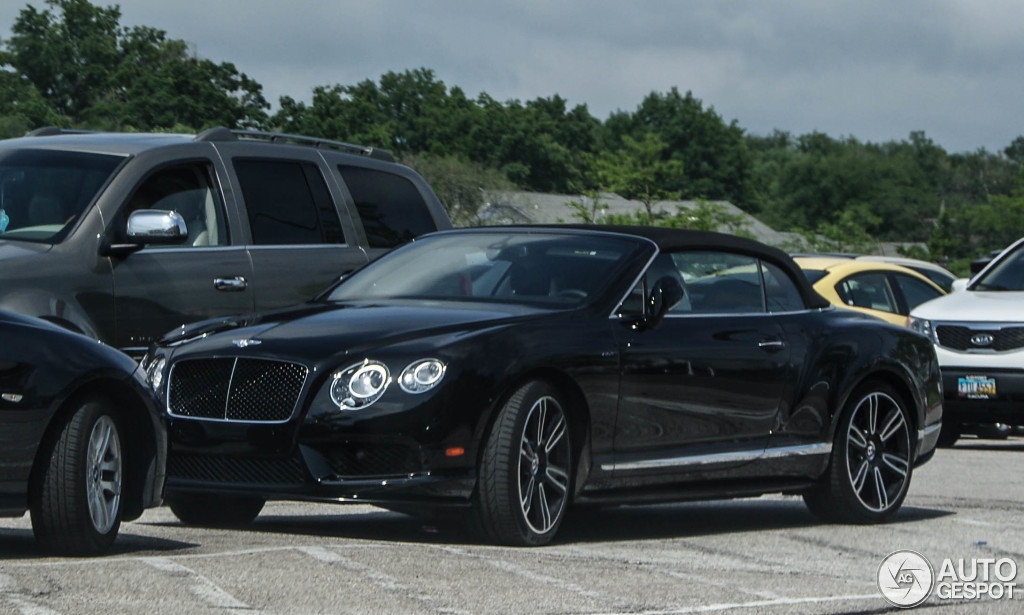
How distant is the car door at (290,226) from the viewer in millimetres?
10516

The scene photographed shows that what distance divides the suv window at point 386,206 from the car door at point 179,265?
1243mm

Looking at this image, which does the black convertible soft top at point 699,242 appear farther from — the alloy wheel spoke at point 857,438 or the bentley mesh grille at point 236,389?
the bentley mesh grille at point 236,389

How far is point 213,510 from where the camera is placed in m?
8.50

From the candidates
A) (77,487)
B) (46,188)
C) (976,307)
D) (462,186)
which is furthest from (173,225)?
(462,186)

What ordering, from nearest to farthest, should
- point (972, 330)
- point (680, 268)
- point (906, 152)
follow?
point (680, 268)
point (972, 330)
point (906, 152)

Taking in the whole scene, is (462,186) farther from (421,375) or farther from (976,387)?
(421,375)

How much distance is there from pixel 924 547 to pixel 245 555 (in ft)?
11.2

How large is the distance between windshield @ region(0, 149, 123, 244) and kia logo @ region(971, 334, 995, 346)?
8430 mm

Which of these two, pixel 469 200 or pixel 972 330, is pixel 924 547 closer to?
pixel 972 330

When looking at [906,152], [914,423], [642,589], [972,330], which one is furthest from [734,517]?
[906,152]

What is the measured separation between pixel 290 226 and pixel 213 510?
2.79 metres

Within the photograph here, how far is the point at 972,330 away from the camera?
15.5 meters

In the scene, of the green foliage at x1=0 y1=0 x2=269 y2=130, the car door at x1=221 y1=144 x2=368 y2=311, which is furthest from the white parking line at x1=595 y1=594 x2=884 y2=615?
the green foliage at x1=0 y1=0 x2=269 y2=130

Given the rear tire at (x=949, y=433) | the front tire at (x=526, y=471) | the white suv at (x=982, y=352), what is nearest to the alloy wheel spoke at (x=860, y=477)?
the front tire at (x=526, y=471)
